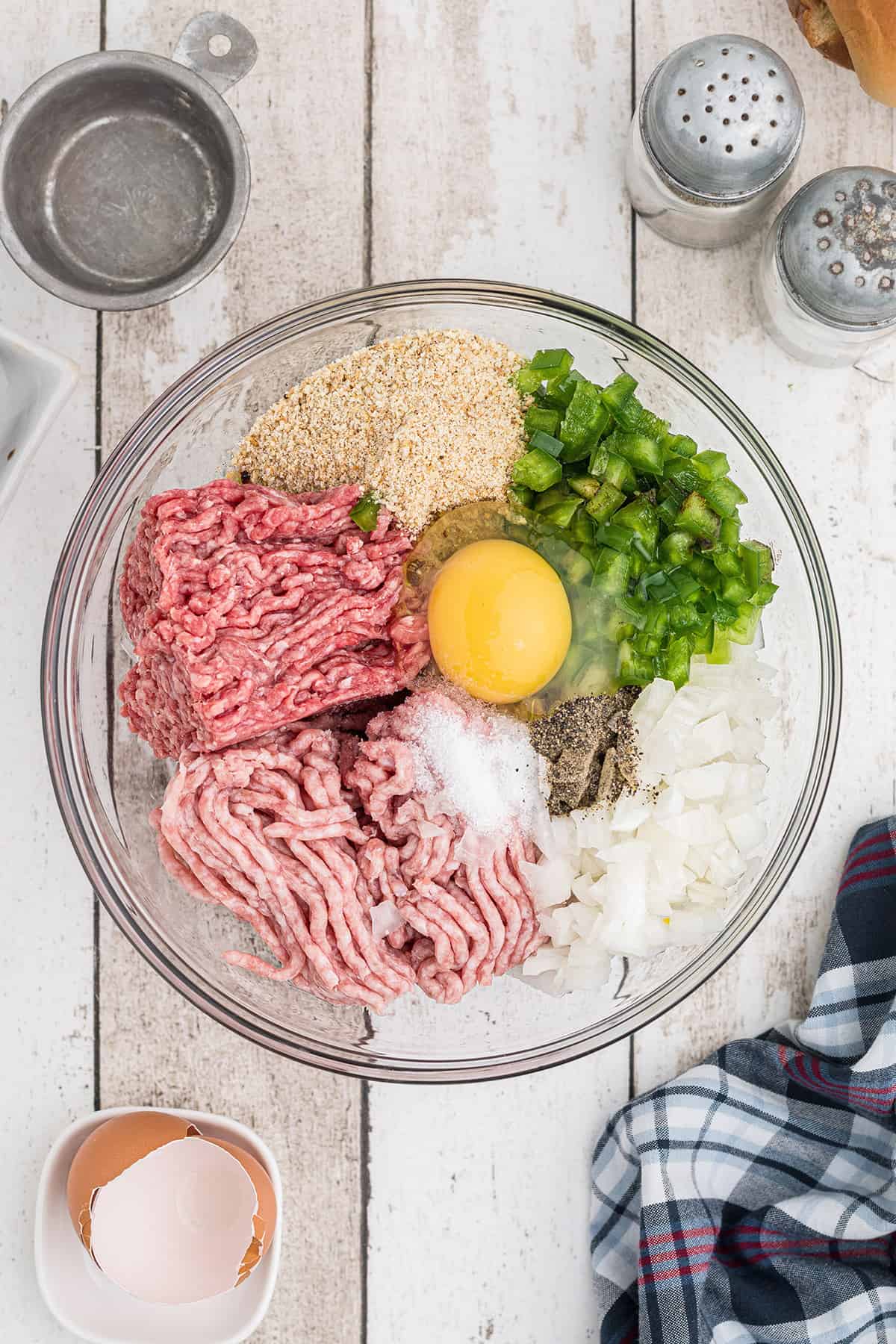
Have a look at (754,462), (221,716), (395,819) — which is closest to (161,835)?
(221,716)

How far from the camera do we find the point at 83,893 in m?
1.97

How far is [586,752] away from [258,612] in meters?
0.51

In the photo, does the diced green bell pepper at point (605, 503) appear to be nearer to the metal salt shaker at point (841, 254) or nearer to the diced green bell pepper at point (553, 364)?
the diced green bell pepper at point (553, 364)

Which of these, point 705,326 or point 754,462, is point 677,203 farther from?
point 754,462

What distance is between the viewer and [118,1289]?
76.4 inches

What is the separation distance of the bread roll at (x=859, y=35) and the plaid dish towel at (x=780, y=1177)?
1.24 m

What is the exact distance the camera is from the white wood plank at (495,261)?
1979mm

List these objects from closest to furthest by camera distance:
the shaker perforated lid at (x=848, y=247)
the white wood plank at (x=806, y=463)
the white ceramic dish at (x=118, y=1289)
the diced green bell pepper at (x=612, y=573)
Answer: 1. the diced green bell pepper at (x=612, y=573)
2. the shaker perforated lid at (x=848, y=247)
3. the white ceramic dish at (x=118, y=1289)
4. the white wood plank at (x=806, y=463)

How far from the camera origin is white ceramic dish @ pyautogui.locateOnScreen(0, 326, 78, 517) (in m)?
1.73

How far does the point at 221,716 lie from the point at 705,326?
1114 millimetres

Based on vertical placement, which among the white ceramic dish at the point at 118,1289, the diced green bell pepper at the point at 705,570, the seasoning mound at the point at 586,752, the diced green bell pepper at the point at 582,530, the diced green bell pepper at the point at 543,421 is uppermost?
the diced green bell pepper at the point at 543,421

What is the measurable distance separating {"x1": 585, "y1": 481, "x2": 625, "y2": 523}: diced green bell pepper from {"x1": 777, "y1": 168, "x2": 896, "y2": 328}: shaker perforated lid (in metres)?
0.49

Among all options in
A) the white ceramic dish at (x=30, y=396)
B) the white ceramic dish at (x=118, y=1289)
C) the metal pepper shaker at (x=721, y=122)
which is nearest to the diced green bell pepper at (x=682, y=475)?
the metal pepper shaker at (x=721, y=122)

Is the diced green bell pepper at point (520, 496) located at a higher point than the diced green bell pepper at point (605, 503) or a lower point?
higher
